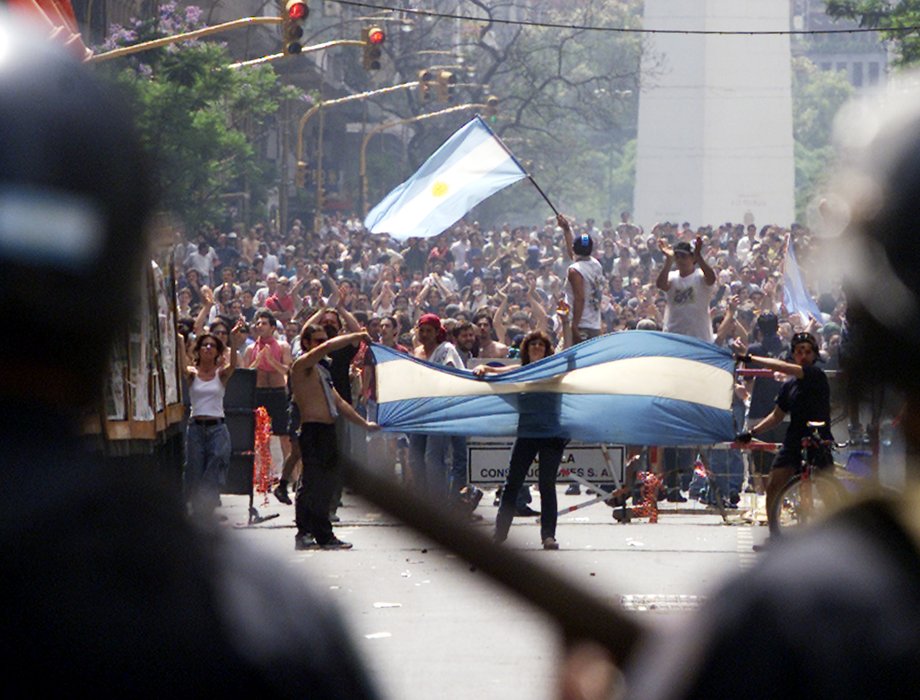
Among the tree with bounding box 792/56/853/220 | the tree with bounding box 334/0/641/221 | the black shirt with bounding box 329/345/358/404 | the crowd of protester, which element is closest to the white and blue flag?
the crowd of protester

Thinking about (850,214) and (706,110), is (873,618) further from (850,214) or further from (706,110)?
(706,110)

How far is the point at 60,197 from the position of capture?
146 cm

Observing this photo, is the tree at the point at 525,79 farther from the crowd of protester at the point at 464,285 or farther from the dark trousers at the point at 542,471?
the dark trousers at the point at 542,471

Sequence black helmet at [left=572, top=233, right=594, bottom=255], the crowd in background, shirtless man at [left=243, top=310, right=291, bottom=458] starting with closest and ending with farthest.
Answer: black helmet at [left=572, top=233, right=594, bottom=255] < shirtless man at [left=243, top=310, right=291, bottom=458] < the crowd in background

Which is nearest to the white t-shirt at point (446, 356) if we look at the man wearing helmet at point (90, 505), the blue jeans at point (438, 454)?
the blue jeans at point (438, 454)

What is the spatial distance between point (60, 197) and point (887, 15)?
29651 mm

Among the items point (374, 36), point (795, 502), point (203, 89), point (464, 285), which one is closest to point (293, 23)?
point (374, 36)

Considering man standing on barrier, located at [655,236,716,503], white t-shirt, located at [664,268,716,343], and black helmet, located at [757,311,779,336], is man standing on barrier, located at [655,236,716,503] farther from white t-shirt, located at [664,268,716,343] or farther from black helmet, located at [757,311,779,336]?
black helmet, located at [757,311,779,336]

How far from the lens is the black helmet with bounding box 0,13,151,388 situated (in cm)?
144

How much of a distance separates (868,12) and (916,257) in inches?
1161

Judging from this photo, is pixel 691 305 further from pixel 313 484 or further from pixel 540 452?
pixel 313 484

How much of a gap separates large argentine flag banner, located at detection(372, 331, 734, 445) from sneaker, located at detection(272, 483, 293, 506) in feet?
5.83

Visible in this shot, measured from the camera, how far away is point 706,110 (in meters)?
47.1

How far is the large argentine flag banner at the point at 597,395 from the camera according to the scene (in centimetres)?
1346
